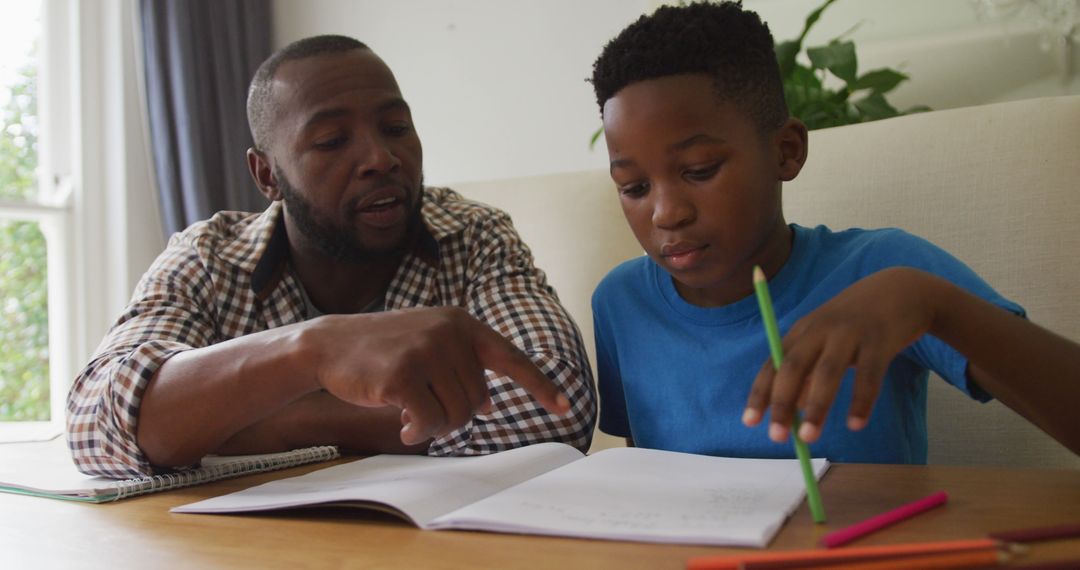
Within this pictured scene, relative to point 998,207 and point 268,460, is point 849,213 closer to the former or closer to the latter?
point 998,207

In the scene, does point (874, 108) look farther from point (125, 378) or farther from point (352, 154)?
point (125, 378)

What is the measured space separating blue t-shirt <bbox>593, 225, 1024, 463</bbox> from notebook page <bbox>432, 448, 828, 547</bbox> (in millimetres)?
213

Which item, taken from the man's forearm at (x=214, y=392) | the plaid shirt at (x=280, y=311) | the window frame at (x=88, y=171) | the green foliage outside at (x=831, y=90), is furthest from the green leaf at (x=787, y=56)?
the window frame at (x=88, y=171)

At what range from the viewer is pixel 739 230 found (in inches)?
38.9

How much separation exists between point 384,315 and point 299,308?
0.59m

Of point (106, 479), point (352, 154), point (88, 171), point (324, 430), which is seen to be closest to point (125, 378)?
point (106, 479)

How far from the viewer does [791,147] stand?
106 cm

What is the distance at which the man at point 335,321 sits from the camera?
0.84 m

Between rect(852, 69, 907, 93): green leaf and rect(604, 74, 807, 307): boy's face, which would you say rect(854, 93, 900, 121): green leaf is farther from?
rect(604, 74, 807, 307): boy's face

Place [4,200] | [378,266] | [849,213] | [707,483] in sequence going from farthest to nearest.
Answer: [4,200], [378,266], [849,213], [707,483]

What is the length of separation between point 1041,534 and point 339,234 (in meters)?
1.07

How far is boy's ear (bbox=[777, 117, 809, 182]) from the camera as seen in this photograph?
41.6 inches

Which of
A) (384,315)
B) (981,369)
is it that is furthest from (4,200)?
(981,369)

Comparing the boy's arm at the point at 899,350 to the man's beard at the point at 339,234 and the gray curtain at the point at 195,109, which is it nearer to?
the man's beard at the point at 339,234
